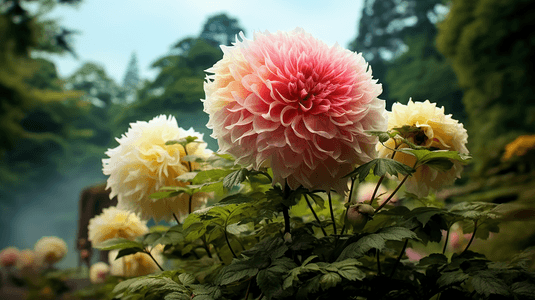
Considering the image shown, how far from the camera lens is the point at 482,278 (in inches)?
19.2

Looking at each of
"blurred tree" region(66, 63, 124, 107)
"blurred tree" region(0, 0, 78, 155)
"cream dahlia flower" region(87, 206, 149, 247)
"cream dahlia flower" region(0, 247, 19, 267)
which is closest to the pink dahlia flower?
"cream dahlia flower" region(87, 206, 149, 247)

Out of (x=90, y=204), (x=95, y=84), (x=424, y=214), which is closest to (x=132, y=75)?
(x=95, y=84)

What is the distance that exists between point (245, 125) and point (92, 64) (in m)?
13.6

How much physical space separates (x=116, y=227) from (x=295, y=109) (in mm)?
694

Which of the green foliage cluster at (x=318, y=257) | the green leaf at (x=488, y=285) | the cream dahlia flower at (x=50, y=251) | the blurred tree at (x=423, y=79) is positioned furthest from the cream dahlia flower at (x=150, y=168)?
the blurred tree at (x=423, y=79)

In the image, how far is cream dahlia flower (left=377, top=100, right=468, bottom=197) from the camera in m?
0.61

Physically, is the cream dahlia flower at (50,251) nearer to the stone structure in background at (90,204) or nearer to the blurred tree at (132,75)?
the stone structure in background at (90,204)

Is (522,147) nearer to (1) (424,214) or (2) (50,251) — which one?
(1) (424,214)

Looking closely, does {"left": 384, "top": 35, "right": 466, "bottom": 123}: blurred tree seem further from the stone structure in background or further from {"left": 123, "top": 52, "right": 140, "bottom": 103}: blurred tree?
{"left": 123, "top": 52, "right": 140, "bottom": 103}: blurred tree

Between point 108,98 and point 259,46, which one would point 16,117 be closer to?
point 108,98

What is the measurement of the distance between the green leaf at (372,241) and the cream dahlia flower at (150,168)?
355 mm

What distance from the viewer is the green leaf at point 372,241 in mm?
457

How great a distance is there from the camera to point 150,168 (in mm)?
700

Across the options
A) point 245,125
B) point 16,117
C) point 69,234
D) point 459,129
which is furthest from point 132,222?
point 69,234
